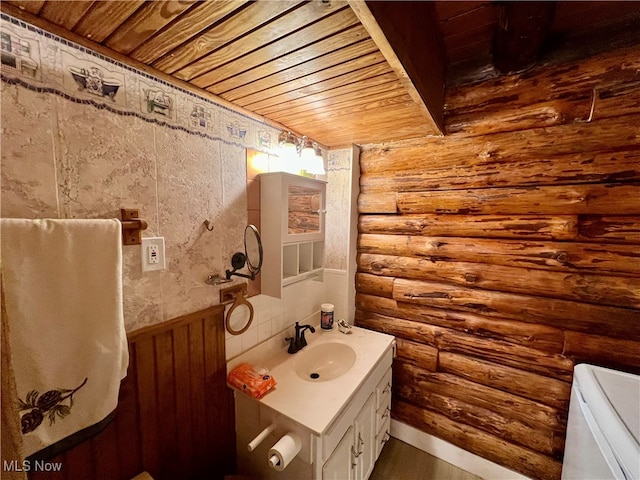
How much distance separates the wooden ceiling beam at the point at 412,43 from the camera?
Answer: 66 centimetres

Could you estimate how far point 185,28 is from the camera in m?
0.74

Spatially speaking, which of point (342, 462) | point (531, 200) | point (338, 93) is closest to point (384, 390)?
point (342, 462)

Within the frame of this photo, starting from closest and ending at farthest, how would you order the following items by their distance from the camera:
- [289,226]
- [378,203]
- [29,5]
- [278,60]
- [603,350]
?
1. [29,5]
2. [278,60]
3. [603,350]
4. [289,226]
5. [378,203]

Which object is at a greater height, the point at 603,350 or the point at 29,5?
the point at 29,5

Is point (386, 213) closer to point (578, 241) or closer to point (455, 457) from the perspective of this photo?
point (578, 241)

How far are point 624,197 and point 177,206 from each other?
199 cm

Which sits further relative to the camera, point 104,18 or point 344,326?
point 344,326

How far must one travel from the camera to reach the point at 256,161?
134cm

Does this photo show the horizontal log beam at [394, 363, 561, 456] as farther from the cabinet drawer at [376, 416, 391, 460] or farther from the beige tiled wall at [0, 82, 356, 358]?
the beige tiled wall at [0, 82, 356, 358]

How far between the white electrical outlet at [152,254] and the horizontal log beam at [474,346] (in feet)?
4.89

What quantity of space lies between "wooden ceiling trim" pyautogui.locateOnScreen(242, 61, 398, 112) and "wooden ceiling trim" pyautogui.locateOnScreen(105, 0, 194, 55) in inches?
19.1

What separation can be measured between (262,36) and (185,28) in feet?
0.74

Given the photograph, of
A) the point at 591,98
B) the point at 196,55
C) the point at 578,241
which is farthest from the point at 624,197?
the point at 196,55

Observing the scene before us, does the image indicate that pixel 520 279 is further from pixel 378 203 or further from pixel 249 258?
pixel 249 258
